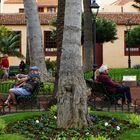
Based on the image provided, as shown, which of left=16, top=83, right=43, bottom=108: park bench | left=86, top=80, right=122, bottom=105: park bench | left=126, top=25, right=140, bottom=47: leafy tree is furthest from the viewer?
left=126, top=25, right=140, bottom=47: leafy tree

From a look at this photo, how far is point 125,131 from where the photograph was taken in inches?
364

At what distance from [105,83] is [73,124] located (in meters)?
4.02

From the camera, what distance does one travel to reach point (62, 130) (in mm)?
9219

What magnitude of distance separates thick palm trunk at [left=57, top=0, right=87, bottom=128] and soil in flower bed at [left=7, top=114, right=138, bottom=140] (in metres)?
0.21

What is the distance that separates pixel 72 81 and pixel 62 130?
85 centimetres

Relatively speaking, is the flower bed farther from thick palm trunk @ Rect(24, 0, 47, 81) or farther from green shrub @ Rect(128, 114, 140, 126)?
thick palm trunk @ Rect(24, 0, 47, 81)

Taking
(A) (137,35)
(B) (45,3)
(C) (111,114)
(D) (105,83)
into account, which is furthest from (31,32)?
(B) (45,3)

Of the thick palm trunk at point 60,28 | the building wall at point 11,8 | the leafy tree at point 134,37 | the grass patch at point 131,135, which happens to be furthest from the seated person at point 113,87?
the building wall at point 11,8

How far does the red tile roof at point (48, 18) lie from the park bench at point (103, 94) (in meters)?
29.4

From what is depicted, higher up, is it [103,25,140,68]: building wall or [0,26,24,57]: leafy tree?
[0,26,24,57]: leafy tree

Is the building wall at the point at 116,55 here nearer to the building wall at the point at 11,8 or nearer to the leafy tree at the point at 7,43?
the leafy tree at the point at 7,43

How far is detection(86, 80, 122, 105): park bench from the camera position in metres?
13.1

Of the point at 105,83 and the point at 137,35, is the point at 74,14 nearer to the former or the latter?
the point at 105,83

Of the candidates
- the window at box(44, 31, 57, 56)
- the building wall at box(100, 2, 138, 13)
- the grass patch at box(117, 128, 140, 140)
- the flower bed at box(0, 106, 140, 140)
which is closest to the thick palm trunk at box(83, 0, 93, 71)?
the window at box(44, 31, 57, 56)
